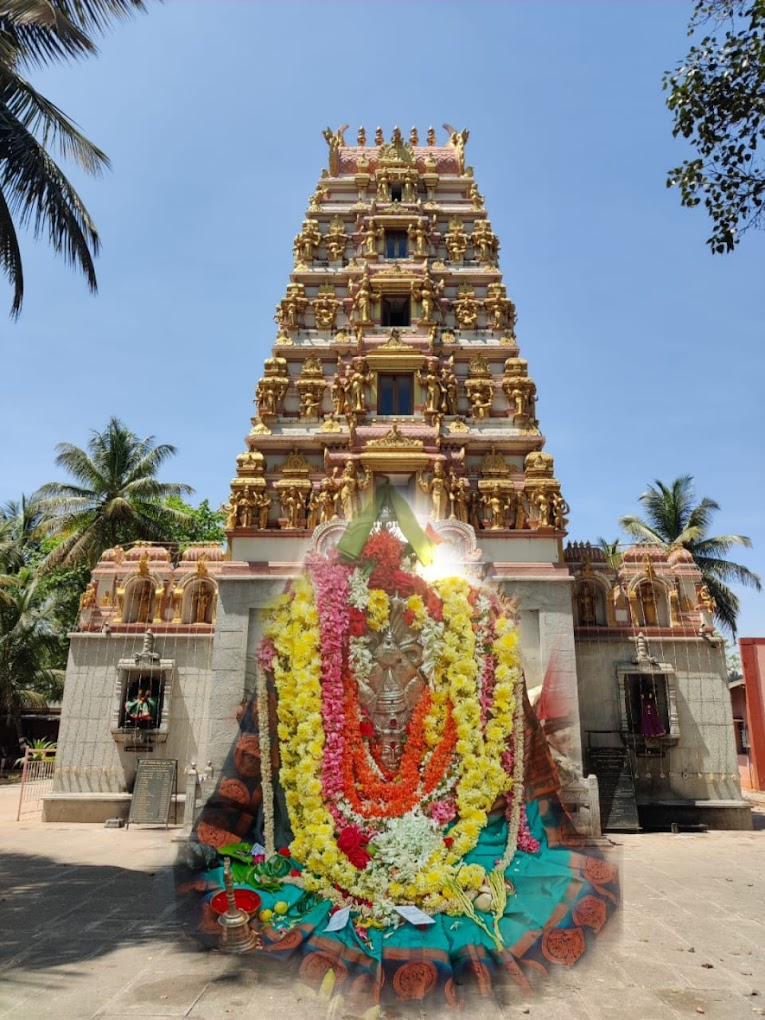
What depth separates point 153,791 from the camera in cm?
1652

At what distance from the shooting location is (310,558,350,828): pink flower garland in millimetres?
8359

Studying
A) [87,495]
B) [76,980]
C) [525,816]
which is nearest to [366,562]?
[525,816]

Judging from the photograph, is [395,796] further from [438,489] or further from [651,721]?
[651,721]

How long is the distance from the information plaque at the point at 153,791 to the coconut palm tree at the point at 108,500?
14474 mm

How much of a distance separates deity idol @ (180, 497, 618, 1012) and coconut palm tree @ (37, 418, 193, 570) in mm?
22387

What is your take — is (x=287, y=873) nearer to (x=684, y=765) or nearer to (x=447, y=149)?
(x=684, y=765)

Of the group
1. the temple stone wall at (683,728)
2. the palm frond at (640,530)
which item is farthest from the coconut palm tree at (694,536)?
the temple stone wall at (683,728)

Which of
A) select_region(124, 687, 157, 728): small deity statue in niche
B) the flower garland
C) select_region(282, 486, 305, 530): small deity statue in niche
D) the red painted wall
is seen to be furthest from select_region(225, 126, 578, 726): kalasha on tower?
the red painted wall

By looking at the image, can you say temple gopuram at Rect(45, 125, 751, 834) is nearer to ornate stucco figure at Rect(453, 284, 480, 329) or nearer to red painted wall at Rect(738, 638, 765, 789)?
ornate stucco figure at Rect(453, 284, 480, 329)

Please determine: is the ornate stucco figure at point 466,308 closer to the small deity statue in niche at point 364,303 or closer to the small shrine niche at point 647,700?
the small deity statue in niche at point 364,303

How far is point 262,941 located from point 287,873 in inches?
31.8

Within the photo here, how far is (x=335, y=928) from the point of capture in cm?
748

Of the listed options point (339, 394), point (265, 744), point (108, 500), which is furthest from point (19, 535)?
point (265, 744)

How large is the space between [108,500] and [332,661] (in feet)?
82.1
